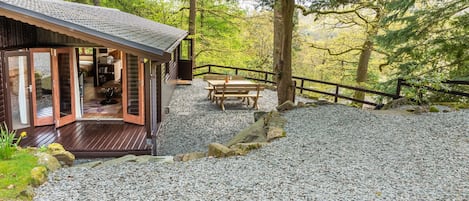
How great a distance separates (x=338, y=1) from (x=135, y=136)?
703 cm

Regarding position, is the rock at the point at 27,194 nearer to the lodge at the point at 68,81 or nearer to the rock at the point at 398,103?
the lodge at the point at 68,81

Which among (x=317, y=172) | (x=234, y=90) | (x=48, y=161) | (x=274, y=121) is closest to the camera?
(x=317, y=172)

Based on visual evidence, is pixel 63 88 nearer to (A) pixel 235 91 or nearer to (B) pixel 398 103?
(A) pixel 235 91

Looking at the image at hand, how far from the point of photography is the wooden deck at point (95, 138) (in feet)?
22.2

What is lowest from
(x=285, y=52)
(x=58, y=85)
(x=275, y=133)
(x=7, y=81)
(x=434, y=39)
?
(x=275, y=133)

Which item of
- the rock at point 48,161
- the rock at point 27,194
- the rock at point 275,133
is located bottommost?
the rock at point 27,194

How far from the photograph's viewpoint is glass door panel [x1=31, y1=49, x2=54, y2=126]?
7.74 metres

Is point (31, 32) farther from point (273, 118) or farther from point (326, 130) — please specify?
point (326, 130)

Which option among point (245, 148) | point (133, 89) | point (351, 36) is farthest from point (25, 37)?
point (351, 36)

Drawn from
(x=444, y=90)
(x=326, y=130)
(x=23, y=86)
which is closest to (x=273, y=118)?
(x=326, y=130)

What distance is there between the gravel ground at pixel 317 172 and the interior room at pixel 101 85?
15.8ft

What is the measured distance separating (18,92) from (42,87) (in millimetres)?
601

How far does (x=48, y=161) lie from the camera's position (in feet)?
15.4

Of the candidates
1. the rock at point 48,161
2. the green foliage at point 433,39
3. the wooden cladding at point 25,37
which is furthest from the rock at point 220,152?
the green foliage at point 433,39
